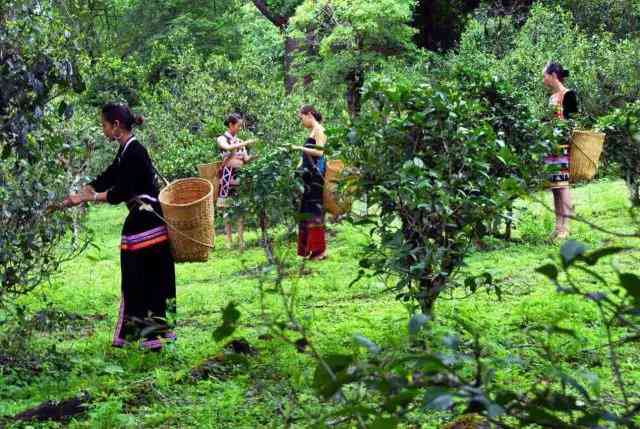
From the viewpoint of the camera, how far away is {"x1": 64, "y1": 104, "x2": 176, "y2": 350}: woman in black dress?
5.95 meters

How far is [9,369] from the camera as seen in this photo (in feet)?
18.2

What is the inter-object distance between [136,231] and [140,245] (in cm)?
9

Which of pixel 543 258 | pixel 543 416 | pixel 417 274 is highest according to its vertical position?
pixel 543 416

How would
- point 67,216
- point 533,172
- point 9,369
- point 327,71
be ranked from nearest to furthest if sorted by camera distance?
point 9,369 → point 67,216 → point 533,172 → point 327,71

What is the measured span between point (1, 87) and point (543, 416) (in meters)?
4.10

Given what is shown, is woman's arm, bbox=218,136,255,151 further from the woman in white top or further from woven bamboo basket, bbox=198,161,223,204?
woven bamboo basket, bbox=198,161,223,204

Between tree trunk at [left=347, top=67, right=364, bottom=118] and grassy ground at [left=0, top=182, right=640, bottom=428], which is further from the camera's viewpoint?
tree trunk at [left=347, top=67, right=364, bottom=118]

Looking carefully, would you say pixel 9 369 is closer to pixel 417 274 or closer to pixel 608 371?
pixel 417 274

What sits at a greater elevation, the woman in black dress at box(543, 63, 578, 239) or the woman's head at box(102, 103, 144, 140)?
the woman's head at box(102, 103, 144, 140)

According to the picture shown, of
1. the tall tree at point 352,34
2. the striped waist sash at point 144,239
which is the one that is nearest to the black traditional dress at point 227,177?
the striped waist sash at point 144,239

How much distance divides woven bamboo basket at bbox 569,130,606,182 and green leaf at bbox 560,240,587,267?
25.2 feet

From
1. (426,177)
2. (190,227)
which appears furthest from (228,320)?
(190,227)

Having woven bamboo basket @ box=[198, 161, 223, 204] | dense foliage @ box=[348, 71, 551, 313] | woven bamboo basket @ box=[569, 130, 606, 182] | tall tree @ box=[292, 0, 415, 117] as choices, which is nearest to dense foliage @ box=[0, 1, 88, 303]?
dense foliage @ box=[348, 71, 551, 313]

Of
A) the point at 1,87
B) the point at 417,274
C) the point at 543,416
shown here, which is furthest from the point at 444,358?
the point at 1,87
